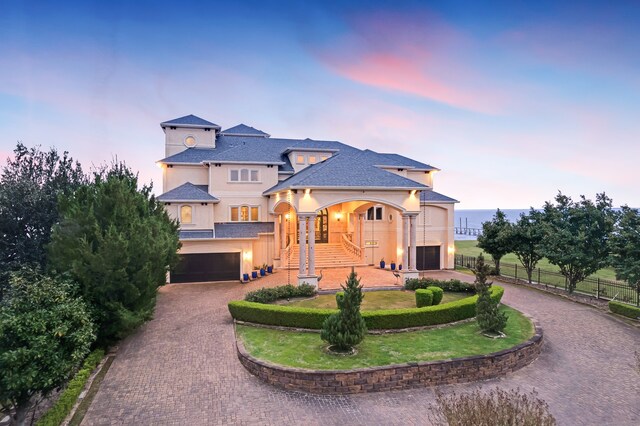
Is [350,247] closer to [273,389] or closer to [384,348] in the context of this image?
[384,348]

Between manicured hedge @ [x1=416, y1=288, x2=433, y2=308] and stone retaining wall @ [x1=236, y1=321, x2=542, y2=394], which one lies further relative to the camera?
manicured hedge @ [x1=416, y1=288, x2=433, y2=308]

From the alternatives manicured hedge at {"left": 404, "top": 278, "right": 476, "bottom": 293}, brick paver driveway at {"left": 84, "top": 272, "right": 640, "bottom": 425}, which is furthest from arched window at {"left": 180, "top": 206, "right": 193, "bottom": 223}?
manicured hedge at {"left": 404, "top": 278, "right": 476, "bottom": 293}

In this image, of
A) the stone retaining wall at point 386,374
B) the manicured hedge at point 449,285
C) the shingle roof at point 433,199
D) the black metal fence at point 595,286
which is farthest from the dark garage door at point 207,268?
the black metal fence at point 595,286

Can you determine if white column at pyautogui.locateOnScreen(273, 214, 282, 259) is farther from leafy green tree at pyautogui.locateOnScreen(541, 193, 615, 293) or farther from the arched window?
leafy green tree at pyautogui.locateOnScreen(541, 193, 615, 293)

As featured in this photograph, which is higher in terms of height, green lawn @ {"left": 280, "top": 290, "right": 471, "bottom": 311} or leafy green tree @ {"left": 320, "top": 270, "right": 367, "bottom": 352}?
leafy green tree @ {"left": 320, "top": 270, "right": 367, "bottom": 352}

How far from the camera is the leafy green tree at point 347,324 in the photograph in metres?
11.3

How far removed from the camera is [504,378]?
11.0 m

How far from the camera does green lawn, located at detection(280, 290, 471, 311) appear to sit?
16953mm

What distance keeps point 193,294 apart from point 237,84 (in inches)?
675

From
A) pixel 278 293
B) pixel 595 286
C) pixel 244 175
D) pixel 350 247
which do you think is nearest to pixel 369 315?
pixel 278 293

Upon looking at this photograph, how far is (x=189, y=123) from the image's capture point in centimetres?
2961

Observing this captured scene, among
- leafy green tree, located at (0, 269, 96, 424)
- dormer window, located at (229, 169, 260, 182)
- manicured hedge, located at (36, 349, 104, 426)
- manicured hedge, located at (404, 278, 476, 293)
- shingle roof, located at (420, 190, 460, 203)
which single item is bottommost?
manicured hedge, located at (36, 349, 104, 426)

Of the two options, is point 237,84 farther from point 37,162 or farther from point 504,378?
point 504,378

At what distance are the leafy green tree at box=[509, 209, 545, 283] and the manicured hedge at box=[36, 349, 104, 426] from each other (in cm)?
2544
